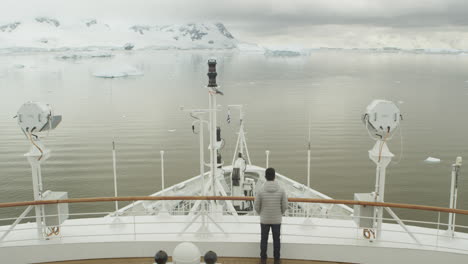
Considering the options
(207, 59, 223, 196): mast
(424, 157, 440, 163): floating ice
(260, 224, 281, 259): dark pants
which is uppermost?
(207, 59, 223, 196): mast

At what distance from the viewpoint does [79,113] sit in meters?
22.7

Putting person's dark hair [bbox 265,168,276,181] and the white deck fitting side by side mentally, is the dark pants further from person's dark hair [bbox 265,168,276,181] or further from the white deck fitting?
person's dark hair [bbox 265,168,276,181]

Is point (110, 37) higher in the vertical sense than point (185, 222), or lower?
higher

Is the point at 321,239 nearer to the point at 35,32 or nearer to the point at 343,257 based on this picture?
the point at 343,257

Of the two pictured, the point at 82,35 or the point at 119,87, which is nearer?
the point at 119,87

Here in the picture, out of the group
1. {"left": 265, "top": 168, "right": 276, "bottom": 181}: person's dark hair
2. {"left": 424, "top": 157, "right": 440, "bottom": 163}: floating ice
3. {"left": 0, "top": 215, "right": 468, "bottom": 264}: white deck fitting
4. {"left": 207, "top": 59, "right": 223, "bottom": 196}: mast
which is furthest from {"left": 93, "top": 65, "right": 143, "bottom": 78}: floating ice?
{"left": 265, "top": 168, "right": 276, "bottom": 181}: person's dark hair

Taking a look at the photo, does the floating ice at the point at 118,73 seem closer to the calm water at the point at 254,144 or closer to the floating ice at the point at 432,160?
the calm water at the point at 254,144

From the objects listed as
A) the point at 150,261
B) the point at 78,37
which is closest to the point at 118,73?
the point at 150,261

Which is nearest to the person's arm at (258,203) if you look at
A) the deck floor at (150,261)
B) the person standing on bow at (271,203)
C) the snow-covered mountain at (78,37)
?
the person standing on bow at (271,203)

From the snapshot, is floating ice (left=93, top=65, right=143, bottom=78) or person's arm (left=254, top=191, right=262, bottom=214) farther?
floating ice (left=93, top=65, right=143, bottom=78)

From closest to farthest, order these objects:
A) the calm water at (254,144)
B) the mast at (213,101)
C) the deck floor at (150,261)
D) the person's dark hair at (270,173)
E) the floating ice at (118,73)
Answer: the person's dark hair at (270,173) < the deck floor at (150,261) < the mast at (213,101) < the calm water at (254,144) < the floating ice at (118,73)

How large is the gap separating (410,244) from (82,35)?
156837mm

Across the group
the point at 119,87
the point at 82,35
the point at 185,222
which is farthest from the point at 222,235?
the point at 82,35

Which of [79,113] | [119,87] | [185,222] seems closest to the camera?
[185,222]
